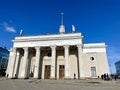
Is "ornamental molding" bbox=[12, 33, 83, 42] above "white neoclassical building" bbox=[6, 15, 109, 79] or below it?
above

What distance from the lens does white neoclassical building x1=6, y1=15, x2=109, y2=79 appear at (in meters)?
29.0

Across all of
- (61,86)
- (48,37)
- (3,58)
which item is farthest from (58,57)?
(3,58)

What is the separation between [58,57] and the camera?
32.8 m

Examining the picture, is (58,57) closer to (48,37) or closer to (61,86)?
(48,37)

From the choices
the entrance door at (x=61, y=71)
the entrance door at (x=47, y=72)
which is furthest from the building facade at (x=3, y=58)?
the entrance door at (x=61, y=71)

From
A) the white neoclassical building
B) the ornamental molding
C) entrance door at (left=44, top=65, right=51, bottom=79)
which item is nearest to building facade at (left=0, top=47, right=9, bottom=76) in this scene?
the white neoclassical building

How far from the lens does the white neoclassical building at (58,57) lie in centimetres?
2905

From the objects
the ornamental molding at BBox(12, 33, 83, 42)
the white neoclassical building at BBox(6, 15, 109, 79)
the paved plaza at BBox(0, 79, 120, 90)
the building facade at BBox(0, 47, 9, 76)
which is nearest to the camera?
the paved plaza at BBox(0, 79, 120, 90)

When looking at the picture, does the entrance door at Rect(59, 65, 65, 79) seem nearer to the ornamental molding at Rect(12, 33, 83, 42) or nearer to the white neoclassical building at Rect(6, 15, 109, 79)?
the white neoclassical building at Rect(6, 15, 109, 79)

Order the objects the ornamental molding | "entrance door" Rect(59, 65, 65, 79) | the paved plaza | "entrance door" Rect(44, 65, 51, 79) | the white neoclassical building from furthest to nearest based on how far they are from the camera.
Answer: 1. "entrance door" Rect(44, 65, 51, 79)
2. "entrance door" Rect(59, 65, 65, 79)
3. the ornamental molding
4. the white neoclassical building
5. the paved plaza

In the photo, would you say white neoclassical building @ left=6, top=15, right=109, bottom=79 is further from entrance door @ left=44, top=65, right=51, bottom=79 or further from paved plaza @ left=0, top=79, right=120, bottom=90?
paved plaza @ left=0, top=79, right=120, bottom=90

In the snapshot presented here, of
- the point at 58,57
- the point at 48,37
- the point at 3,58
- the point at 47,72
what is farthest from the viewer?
the point at 3,58

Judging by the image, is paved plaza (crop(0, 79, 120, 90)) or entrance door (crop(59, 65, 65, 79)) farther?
entrance door (crop(59, 65, 65, 79))

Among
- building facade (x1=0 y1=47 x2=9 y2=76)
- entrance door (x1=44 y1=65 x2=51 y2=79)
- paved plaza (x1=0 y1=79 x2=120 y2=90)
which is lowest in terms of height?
paved plaza (x1=0 y1=79 x2=120 y2=90)
